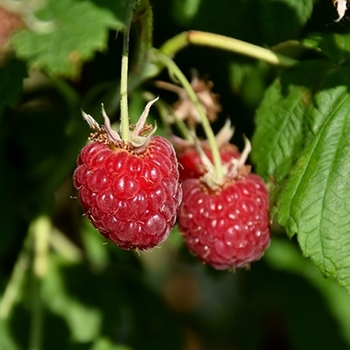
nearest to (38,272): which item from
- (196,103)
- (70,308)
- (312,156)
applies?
(70,308)

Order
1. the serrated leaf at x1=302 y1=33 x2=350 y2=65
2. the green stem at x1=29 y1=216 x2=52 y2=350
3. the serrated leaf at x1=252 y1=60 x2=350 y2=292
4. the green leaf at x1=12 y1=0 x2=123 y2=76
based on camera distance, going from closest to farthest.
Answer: the green leaf at x1=12 y1=0 x2=123 y2=76, the serrated leaf at x1=252 y1=60 x2=350 y2=292, the serrated leaf at x1=302 y1=33 x2=350 y2=65, the green stem at x1=29 y1=216 x2=52 y2=350

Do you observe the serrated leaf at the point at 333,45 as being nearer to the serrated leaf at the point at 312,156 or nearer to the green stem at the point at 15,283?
the serrated leaf at the point at 312,156

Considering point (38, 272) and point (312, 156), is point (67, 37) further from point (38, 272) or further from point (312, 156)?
point (38, 272)

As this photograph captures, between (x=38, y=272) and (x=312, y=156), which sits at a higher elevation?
(x=312, y=156)

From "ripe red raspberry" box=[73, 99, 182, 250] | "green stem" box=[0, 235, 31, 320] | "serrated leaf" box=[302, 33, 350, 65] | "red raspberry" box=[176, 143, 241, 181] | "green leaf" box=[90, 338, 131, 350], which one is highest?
"serrated leaf" box=[302, 33, 350, 65]

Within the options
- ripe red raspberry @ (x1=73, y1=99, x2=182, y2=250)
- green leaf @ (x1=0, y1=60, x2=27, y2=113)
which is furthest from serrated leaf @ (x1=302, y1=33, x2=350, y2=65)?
green leaf @ (x1=0, y1=60, x2=27, y2=113)

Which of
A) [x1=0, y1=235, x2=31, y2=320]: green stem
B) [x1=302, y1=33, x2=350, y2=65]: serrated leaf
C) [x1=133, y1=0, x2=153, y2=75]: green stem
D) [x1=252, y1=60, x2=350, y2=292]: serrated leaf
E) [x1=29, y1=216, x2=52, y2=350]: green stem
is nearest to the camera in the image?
[x1=133, y1=0, x2=153, y2=75]: green stem

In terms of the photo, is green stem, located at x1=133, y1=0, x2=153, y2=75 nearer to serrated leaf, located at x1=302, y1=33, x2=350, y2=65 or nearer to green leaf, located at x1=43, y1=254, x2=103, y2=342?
serrated leaf, located at x1=302, y1=33, x2=350, y2=65

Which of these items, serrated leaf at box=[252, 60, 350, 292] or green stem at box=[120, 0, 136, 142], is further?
serrated leaf at box=[252, 60, 350, 292]
